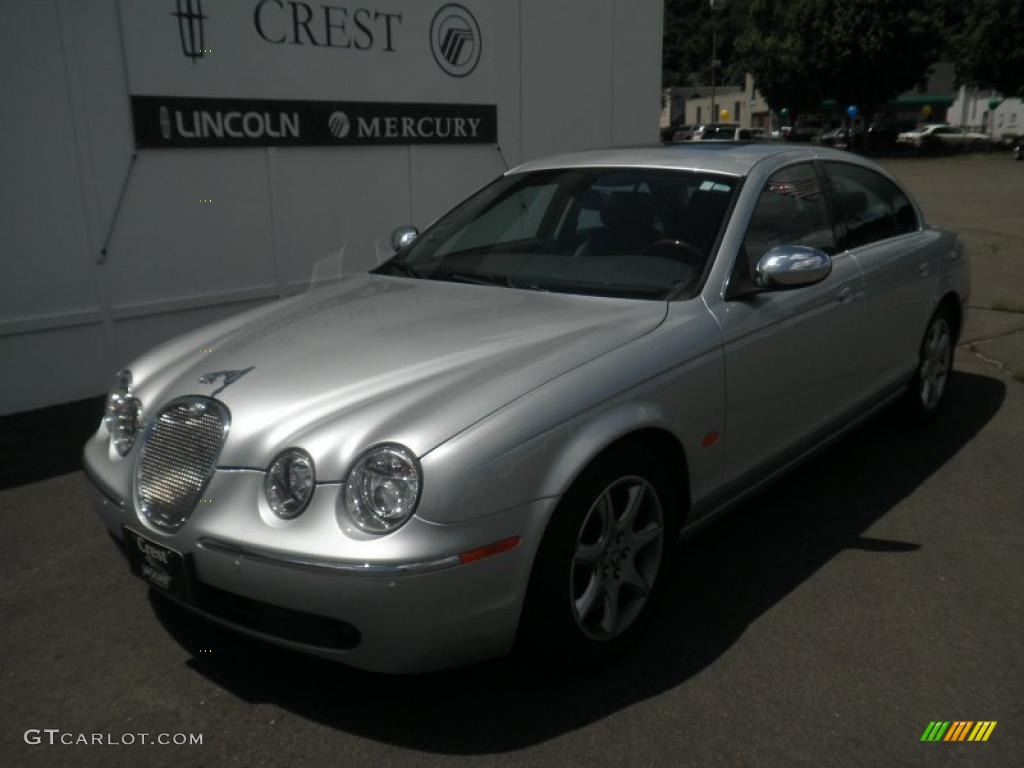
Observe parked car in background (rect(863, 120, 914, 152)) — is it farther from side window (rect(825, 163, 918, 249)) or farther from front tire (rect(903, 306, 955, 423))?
side window (rect(825, 163, 918, 249))

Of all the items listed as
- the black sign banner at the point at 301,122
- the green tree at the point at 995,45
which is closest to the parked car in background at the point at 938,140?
the green tree at the point at 995,45

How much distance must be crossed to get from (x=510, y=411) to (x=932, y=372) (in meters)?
3.60

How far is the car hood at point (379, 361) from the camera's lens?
250 centimetres

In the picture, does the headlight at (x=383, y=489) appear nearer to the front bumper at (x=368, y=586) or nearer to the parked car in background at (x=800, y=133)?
the front bumper at (x=368, y=586)

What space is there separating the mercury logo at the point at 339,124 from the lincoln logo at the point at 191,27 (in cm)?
113

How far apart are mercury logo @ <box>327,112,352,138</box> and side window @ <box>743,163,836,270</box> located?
4202mm

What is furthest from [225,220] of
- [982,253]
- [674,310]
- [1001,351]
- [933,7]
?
[933,7]

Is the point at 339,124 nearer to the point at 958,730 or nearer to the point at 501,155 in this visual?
the point at 501,155

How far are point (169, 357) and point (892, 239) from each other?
11.5ft

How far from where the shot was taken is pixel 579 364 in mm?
2773

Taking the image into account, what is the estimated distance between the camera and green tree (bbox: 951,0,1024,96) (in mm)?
40812

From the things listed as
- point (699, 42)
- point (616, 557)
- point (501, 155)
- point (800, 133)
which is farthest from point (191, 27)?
point (699, 42)

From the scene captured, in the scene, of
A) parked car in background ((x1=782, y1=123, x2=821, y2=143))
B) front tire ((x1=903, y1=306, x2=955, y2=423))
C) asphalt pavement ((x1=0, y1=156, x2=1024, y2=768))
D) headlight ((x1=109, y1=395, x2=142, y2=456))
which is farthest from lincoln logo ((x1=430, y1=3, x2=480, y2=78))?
parked car in background ((x1=782, y1=123, x2=821, y2=143))

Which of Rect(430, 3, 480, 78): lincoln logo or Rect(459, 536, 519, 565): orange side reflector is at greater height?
Rect(430, 3, 480, 78): lincoln logo
